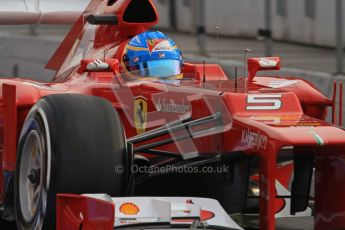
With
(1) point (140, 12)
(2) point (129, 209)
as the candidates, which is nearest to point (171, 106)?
(2) point (129, 209)

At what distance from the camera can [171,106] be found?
6.63m

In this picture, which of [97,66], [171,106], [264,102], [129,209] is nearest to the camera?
[129,209]

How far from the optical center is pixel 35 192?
6156mm

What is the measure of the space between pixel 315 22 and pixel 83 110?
37.6 ft

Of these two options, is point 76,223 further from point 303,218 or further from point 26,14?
point 26,14

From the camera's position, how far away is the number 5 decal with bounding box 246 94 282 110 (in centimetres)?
622

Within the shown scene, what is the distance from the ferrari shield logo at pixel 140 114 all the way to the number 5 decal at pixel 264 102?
0.78 m

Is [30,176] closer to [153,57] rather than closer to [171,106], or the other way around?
[171,106]

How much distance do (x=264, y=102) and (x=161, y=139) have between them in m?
0.84

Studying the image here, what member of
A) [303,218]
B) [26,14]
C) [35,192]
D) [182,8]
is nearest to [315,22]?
[182,8]

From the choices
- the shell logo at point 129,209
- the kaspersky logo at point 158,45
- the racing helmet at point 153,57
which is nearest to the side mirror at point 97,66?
the racing helmet at point 153,57

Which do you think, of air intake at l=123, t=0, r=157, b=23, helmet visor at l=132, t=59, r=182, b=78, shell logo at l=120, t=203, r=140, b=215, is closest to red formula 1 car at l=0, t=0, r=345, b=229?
helmet visor at l=132, t=59, r=182, b=78

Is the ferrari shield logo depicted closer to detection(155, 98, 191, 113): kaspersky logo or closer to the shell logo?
detection(155, 98, 191, 113): kaspersky logo

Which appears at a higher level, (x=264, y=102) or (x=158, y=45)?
(x=158, y=45)
